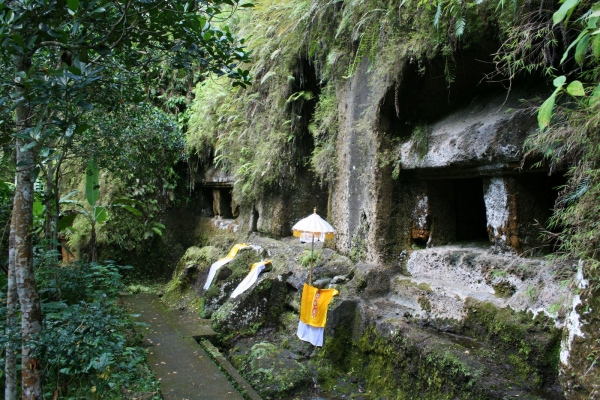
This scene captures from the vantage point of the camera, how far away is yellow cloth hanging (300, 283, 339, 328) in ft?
19.9

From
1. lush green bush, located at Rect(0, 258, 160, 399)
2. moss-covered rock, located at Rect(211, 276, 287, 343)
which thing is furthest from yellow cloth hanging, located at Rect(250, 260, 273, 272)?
lush green bush, located at Rect(0, 258, 160, 399)

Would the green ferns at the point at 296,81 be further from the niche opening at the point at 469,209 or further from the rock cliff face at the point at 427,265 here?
the niche opening at the point at 469,209

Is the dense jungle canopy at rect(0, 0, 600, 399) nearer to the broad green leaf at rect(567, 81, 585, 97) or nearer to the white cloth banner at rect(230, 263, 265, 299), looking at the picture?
the broad green leaf at rect(567, 81, 585, 97)

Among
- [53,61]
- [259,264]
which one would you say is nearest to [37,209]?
[53,61]

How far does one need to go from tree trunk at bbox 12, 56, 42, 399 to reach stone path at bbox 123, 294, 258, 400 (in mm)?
1401

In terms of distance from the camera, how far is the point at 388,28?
226 inches

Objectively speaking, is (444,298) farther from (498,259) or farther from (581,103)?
(581,103)

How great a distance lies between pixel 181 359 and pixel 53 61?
3931 millimetres

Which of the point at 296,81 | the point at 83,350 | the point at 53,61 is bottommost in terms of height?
the point at 83,350

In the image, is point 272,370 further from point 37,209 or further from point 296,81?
point 296,81

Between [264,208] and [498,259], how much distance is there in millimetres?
5714

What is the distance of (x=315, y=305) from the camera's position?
614cm

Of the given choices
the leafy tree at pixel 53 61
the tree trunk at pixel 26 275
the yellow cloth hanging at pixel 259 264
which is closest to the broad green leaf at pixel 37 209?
the leafy tree at pixel 53 61

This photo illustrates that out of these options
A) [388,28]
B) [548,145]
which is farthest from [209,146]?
[548,145]
